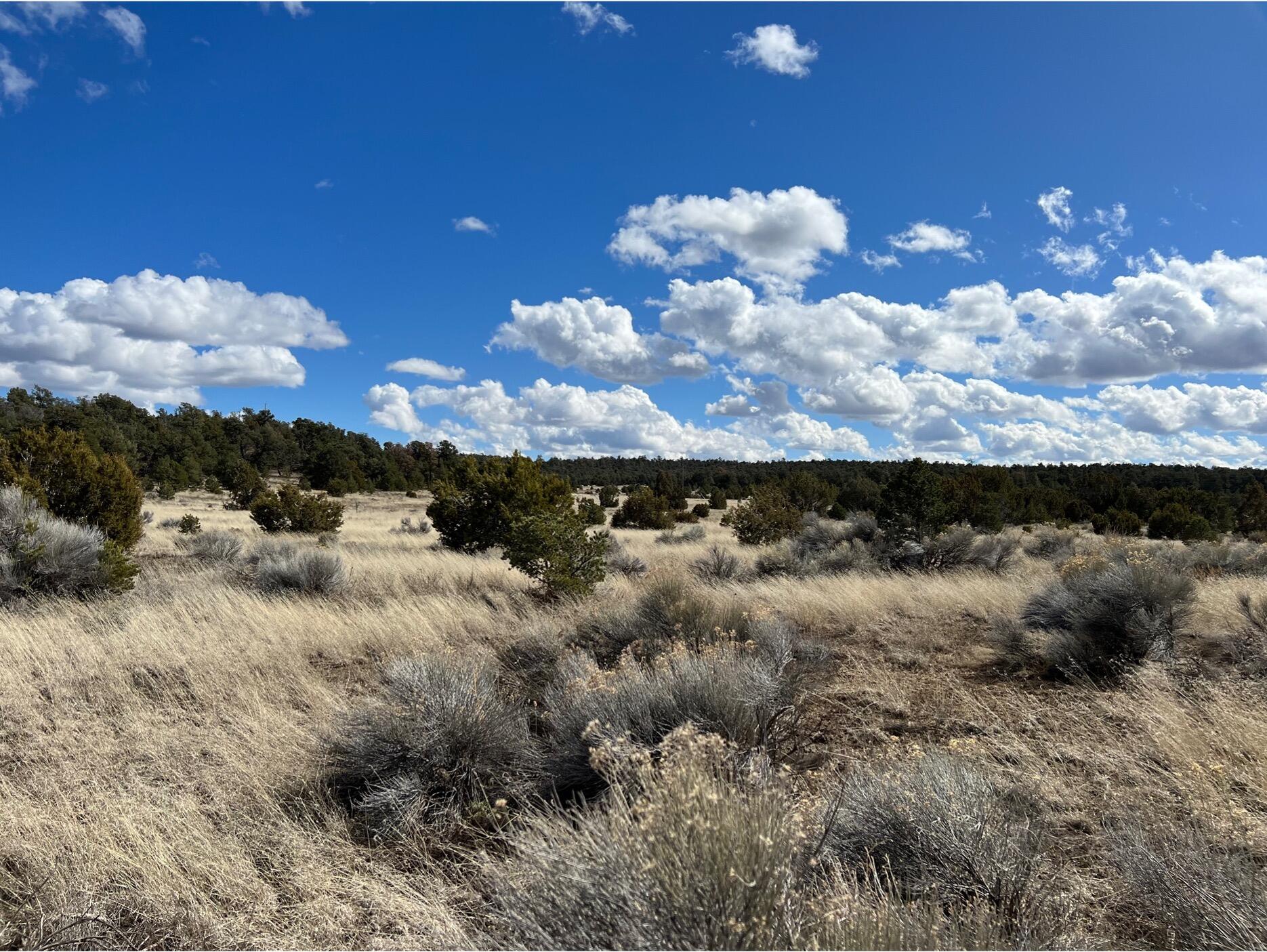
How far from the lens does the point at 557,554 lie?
10016 millimetres

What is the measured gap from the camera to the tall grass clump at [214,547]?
13609 mm

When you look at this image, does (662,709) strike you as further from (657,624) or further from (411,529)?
(411,529)

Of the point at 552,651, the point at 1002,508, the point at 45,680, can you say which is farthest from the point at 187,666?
the point at 1002,508

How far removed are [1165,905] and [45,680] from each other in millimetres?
8371

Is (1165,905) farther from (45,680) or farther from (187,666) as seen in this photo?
(45,680)

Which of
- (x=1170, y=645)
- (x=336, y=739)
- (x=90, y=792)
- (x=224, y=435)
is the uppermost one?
(x=224, y=435)

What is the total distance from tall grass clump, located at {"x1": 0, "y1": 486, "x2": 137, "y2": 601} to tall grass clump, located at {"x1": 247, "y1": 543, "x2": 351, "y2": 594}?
179 centimetres

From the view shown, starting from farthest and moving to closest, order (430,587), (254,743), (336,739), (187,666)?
(430,587) → (187,666) → (254,743) → (336,739)

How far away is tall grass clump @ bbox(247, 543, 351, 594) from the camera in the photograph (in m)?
10.1

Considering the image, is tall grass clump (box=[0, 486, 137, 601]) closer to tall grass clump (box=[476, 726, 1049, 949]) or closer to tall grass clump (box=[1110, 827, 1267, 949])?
tall grass clump (box=[476, 726, 1049, 949])

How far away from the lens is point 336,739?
4266mm

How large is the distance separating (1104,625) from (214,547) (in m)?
15.9

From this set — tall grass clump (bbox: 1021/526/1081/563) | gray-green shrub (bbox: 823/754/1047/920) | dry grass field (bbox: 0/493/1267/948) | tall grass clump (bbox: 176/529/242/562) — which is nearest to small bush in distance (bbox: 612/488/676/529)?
tall grass clump (bbox: 1021/526/1081/563)

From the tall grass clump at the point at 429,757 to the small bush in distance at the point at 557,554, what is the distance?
17.2ft
